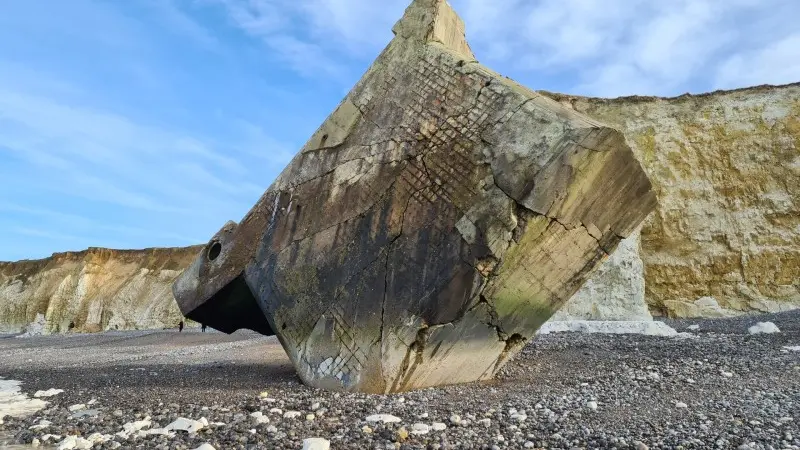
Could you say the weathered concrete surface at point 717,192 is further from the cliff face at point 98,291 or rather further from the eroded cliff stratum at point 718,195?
the cliff face at point 98,291

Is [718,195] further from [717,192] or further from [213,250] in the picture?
[213,250]

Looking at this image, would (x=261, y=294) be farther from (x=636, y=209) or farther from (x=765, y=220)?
(x=765, y=220)

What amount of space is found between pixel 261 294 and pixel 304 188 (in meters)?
0.99

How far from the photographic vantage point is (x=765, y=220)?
50.0 ft

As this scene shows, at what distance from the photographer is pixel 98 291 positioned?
29703 mm

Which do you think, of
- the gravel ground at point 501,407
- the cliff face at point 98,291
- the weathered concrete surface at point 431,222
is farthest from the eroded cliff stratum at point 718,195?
the cliff face at point 98,291

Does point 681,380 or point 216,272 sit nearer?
point 681,380

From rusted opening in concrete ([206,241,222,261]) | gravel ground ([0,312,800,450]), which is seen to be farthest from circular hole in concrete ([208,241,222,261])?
gravel ground ([0,312,800,450])

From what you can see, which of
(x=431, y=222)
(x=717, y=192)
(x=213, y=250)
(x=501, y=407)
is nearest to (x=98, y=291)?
(x=717, y=192)

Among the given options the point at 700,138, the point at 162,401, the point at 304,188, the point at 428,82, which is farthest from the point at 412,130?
the point at 700,138

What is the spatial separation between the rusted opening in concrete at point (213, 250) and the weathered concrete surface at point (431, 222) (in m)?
0.45

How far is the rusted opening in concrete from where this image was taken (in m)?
5.86

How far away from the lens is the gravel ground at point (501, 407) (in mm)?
3414

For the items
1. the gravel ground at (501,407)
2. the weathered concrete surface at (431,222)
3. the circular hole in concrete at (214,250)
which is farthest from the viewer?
the circular hole in concrete at (214,250)
